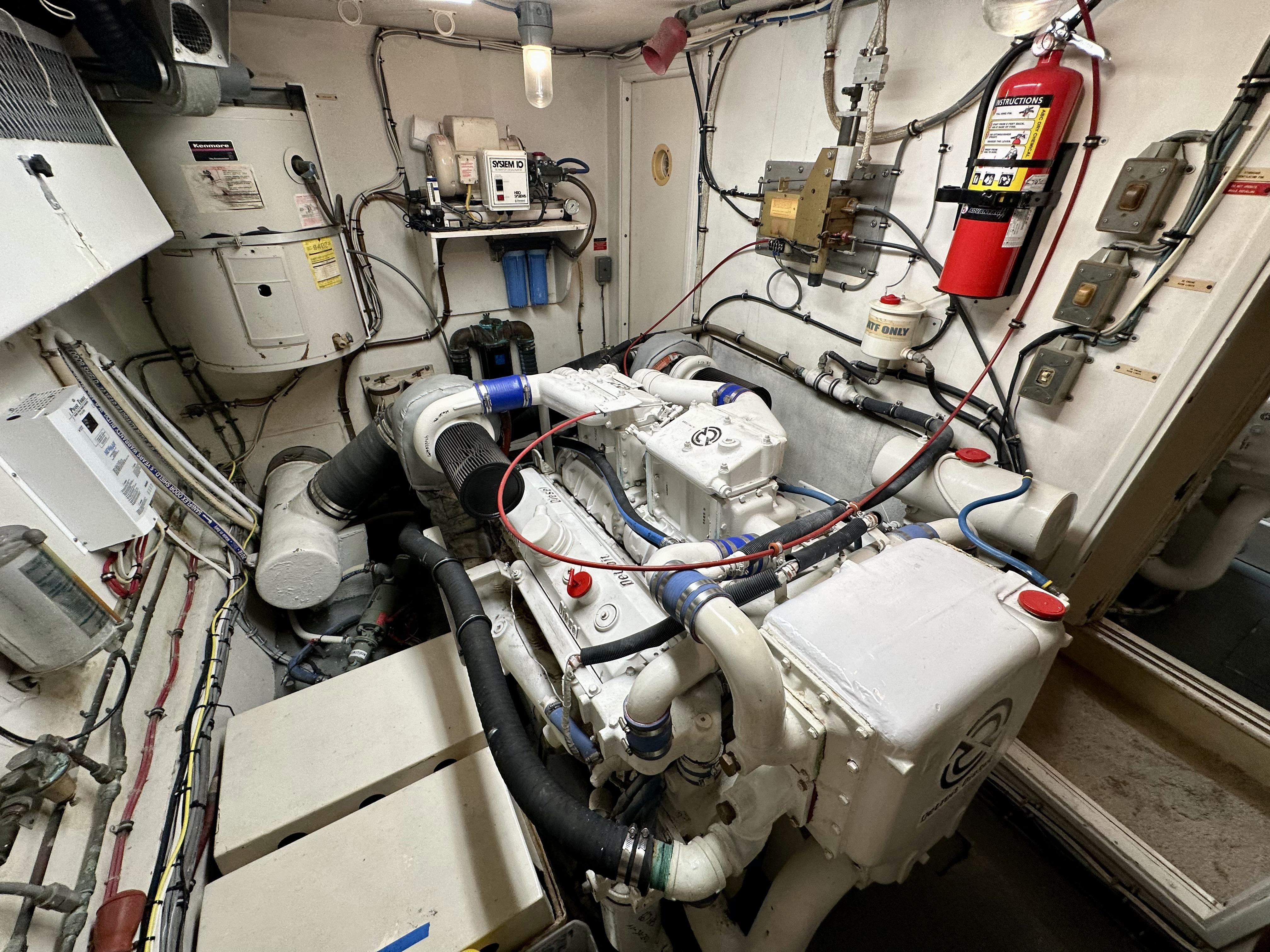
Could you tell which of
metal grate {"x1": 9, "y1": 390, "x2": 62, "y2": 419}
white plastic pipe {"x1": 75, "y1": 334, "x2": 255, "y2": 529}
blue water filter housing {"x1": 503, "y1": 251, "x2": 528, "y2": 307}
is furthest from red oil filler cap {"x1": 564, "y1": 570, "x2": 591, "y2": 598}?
blue water filter housing {"x1": 503, "y1": 251, "x2": 528, "y2": 307}

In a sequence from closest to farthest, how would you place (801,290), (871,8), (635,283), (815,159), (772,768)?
(772,768), (871,8), (815,159), (801,290), (635,283)

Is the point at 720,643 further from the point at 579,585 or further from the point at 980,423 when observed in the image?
the point at 980,423

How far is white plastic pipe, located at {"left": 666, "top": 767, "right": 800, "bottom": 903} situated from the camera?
1.16 m

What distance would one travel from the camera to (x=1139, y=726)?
6.06 ft

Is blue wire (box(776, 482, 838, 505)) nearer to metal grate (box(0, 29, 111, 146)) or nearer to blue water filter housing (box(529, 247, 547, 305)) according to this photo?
metal grate (box(0, 29, 111, 146))

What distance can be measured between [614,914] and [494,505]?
4.23 feet

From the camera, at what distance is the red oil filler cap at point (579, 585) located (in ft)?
5.31

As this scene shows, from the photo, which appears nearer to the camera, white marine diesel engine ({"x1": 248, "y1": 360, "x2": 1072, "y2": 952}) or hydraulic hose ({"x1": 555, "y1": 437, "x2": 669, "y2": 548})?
white marine diesel engine ({"x1": 248, "y1": 360, "x2": 1072, "y2": 952})

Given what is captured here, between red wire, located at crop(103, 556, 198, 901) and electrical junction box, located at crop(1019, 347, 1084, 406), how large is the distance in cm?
288

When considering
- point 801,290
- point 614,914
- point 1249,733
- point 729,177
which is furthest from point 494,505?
point 1249,733

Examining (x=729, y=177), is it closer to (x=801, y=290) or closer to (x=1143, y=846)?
(x=801, y=290)

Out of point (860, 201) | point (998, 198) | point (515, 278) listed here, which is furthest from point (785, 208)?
point (515, 278)

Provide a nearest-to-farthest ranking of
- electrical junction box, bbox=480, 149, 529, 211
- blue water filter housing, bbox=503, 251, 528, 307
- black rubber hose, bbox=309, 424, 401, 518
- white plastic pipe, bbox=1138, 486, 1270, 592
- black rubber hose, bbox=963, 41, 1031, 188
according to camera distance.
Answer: black rubber hose, bbox=963, 41, 1031, 188
white plastic pipe, bbox=1138, 486, 1270, 592
black rubber hose, bbox=309, 424, 401, 518
electrical junction box, bbox=480, 149, 529, 211
blue water filter housing, bbox=503, 251, 528, 307

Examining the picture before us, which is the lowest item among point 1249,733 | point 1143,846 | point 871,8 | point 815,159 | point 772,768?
point 1143,846
